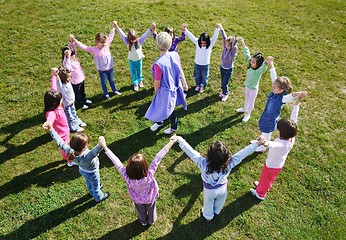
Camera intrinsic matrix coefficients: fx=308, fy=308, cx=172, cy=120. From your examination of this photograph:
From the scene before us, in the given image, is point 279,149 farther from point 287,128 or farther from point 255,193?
point 255,193

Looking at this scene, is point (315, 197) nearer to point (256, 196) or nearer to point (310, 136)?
point (256, 196)

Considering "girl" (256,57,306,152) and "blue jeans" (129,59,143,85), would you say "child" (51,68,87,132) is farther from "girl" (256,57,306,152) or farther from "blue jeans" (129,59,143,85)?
"girl" (256,57,306,152)

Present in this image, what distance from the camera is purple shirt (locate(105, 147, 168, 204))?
4.89m

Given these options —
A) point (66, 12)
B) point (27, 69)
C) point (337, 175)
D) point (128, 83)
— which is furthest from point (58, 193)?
point (66, 12)

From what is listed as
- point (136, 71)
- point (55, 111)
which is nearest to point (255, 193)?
point (55, 111)

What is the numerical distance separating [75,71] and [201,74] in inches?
133

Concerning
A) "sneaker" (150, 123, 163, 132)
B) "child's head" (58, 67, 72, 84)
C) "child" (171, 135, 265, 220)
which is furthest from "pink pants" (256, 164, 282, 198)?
"child's head" (58, 67, 72, 84)

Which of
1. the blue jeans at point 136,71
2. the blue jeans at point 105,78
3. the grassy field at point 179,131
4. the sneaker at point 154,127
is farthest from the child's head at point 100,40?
the sneaker at point 154,127

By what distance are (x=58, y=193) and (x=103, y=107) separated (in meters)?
2.80

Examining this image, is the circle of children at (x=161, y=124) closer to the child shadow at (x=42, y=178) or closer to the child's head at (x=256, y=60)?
the child's head at (x=256, y=60)

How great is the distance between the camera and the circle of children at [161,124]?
495cm

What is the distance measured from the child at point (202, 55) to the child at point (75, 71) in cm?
Answer: 284

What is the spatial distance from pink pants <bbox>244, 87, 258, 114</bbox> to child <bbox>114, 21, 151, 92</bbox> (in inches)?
118

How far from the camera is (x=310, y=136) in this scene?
7.75 m
